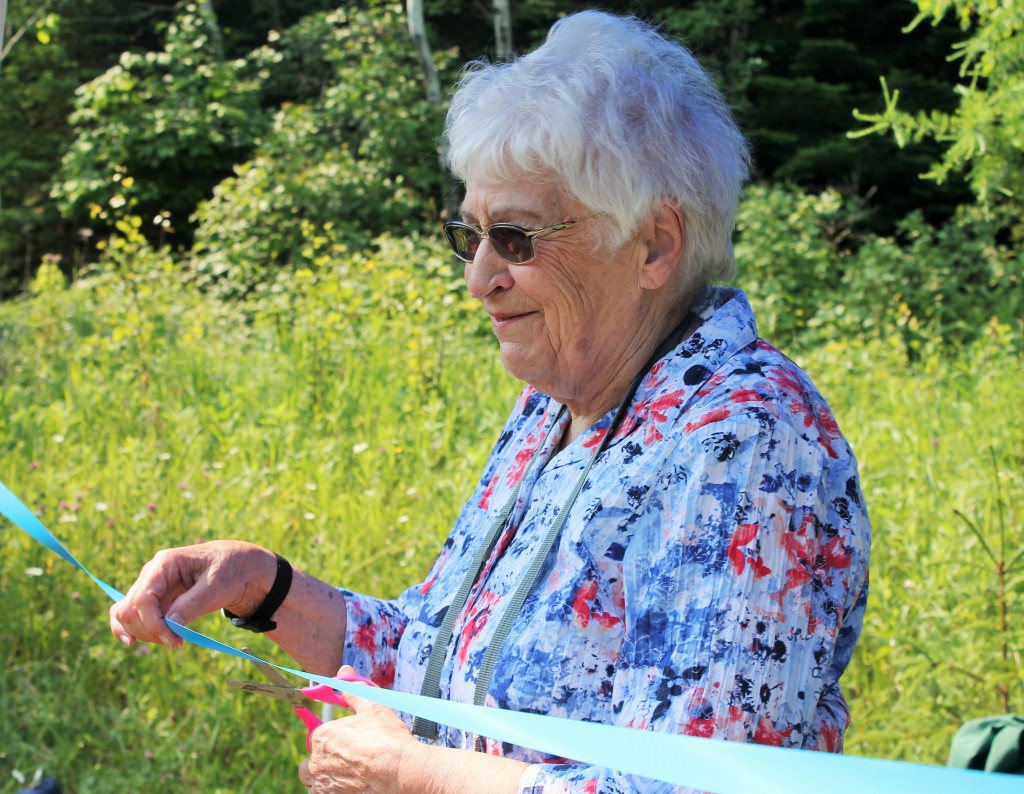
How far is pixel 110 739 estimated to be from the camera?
333cm

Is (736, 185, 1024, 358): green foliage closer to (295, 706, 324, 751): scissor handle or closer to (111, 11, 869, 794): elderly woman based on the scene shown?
(111, 11, 869, 794): elderly woman

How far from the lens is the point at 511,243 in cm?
170

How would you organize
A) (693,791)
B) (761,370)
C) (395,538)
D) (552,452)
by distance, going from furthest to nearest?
(395,538) < (552,452) < (761,370) < (693,791)

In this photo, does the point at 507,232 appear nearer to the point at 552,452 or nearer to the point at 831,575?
the point at 552,452

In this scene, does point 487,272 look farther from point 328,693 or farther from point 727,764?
point 727,764

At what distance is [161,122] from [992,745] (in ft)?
39.3

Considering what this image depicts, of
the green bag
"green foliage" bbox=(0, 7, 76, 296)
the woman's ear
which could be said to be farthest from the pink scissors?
"green foliage" bbox=(0, 7, 76, 296)

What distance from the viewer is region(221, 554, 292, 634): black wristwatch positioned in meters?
1.99

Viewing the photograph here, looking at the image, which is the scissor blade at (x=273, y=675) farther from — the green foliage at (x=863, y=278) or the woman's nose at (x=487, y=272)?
the green foliage at (x=863, y=278)

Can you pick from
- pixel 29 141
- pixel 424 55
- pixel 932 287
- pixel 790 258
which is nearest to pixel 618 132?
pixel 790 258

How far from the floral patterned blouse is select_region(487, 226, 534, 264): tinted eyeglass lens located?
281 millimetres

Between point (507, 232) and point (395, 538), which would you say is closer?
point (507, 232)

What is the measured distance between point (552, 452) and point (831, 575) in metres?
0.59

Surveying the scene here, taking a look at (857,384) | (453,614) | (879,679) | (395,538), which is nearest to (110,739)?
(395,538)
